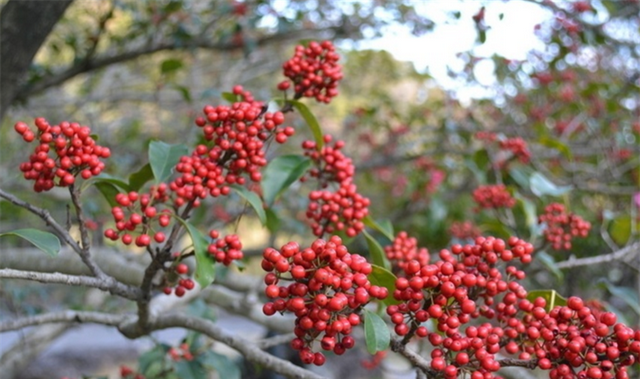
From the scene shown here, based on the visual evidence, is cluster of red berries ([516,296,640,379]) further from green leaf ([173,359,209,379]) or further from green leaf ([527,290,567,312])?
green leaf ([173,359,209,379])

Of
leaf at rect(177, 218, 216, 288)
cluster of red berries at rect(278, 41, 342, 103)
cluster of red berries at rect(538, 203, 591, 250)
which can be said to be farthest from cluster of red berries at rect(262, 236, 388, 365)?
cluster of red berries at rect(538, 203, 591, 250)

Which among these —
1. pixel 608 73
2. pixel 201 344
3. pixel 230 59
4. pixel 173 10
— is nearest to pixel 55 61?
pixel 230 59

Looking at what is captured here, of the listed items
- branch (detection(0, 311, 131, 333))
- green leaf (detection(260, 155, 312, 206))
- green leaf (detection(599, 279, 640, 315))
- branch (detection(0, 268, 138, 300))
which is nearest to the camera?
branch (detection(0, 268, 138, 300))

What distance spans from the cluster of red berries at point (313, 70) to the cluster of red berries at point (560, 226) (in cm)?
95

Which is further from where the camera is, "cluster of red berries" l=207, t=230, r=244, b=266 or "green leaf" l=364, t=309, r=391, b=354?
"cluster of red berries" l=207, t=230, r=244, b=266

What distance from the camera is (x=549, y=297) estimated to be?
51.1 inches

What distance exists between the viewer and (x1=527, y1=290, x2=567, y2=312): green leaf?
1274 millimetres

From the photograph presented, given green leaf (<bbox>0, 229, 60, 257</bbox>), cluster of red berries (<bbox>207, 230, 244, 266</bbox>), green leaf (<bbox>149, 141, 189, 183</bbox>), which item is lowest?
cluster of red berries (<bbox>207, 230, 244, 266</bbox>)

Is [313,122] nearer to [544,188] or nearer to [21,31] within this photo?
[21,31]

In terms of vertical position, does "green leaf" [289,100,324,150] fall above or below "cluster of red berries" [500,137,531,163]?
above

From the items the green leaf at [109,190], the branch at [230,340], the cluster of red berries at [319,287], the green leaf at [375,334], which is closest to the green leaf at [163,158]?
the green leaf at [109,190]

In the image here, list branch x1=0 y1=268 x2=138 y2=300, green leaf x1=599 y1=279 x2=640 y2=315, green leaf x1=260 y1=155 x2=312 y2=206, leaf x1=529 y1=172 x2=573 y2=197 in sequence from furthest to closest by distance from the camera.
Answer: leaf x1=529 y1=172 x2=573 y2=197, green leaf x1=599 y1=279 x2=640 y2=315, green leaf x1=260 y1=155 x2=312 y2=206, branch x1=0 y1=268 x2=138 y2=300

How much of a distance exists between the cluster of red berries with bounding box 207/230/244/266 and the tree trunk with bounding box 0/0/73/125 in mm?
1119

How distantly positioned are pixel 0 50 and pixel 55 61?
11.3 feet
